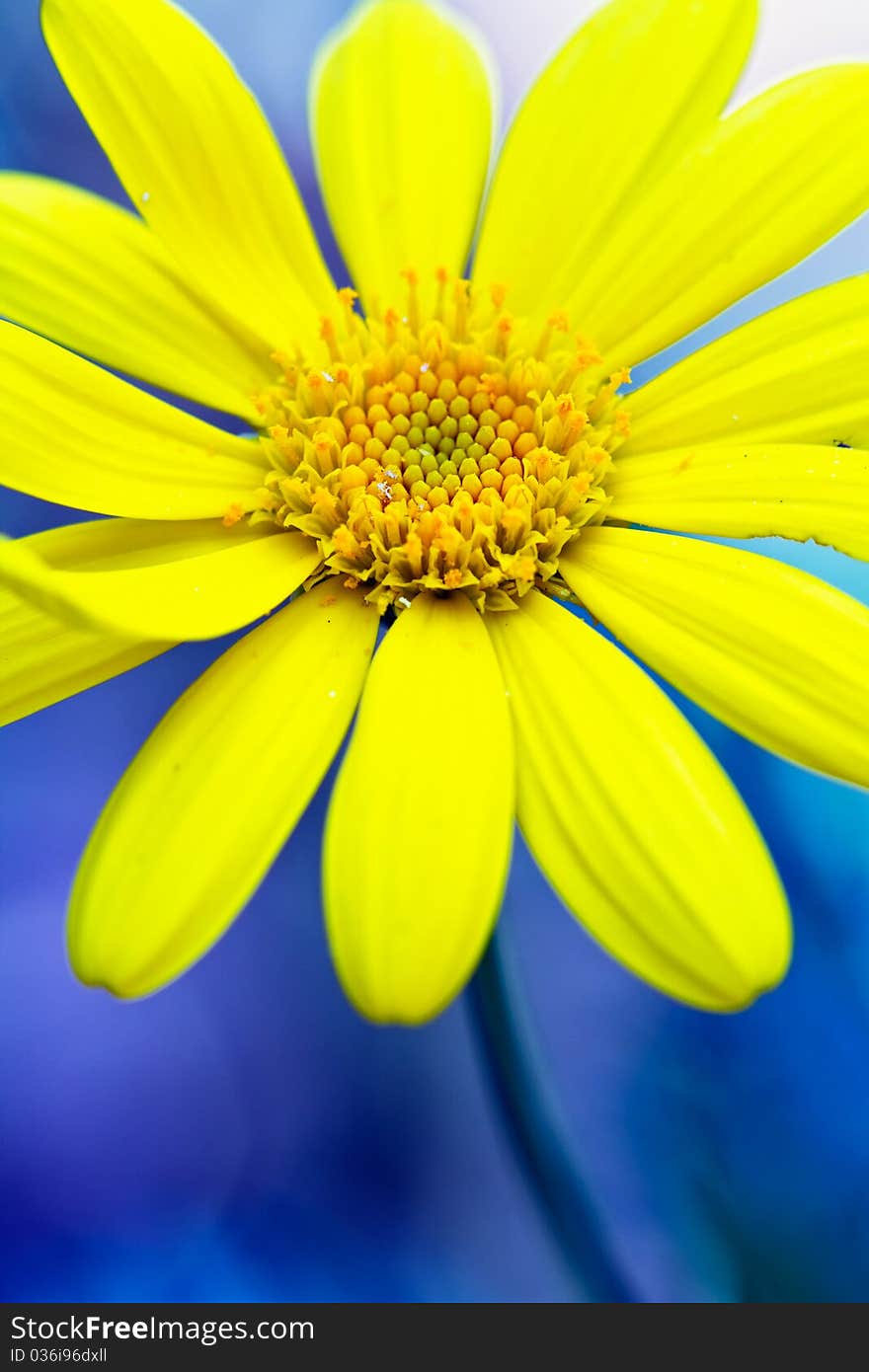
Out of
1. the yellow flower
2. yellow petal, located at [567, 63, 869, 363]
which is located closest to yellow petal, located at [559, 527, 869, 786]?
the yellow flower

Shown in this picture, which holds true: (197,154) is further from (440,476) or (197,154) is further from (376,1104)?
(376,1104)

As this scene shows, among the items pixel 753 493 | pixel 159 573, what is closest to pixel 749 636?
pixel 753 493

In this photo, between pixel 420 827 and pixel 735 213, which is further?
pixel 735 213

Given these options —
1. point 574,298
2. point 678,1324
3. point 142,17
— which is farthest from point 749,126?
point 678,1324

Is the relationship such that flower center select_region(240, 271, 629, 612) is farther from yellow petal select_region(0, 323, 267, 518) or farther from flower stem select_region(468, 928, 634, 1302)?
flower stem select_region(468, 928, 634, 1302)

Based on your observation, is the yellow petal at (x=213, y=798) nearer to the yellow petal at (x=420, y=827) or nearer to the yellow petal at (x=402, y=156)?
the yellow petal at (x=420, y=827)

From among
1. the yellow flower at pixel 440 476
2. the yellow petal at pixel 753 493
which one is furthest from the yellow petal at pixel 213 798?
the yellow petal at pixel 753 493

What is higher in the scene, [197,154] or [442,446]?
[197,154]
